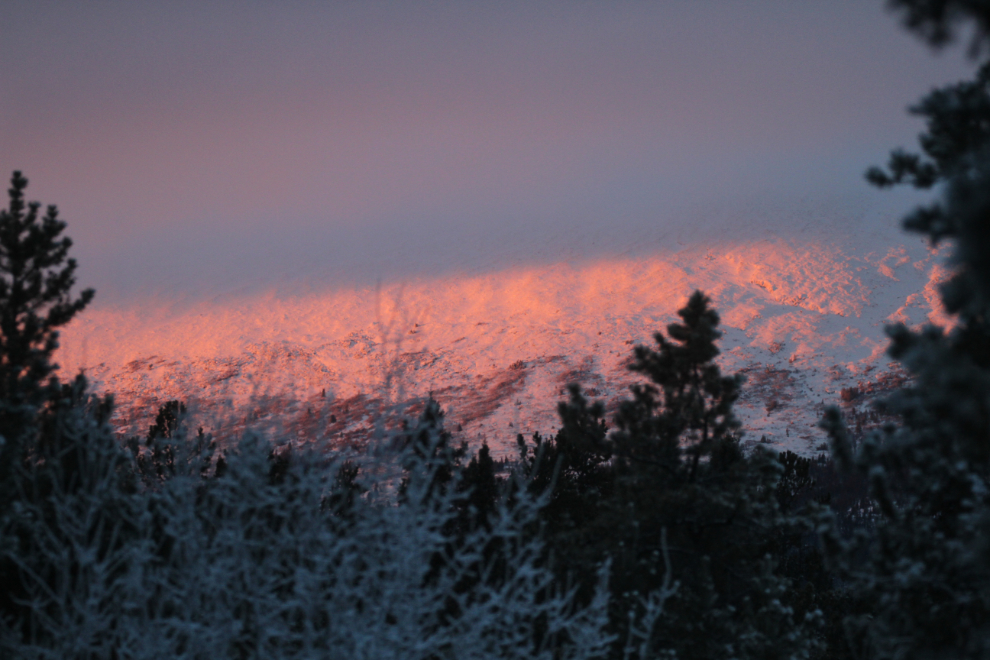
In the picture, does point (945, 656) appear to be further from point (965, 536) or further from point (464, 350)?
point (464, 350)

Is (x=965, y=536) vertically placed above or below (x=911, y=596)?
above

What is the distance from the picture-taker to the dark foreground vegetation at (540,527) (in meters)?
5.40

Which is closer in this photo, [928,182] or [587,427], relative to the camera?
[928,182]

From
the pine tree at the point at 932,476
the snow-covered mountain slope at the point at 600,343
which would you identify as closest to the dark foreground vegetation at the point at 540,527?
the pine tree at the point at 932,476

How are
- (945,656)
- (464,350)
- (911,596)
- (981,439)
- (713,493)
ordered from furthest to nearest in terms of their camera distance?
(464,350) → (713,493) → (911,596) → (945,656) → (981,439)

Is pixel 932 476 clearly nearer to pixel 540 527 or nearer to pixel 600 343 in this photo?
pixel 540 527

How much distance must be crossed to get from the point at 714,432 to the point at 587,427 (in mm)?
1961

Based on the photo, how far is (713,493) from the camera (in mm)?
10320

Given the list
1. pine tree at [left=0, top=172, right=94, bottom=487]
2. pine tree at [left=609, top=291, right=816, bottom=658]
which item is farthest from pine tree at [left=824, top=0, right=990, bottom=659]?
→ pine tree at [left=0, top=172, right=94, bottom=487]

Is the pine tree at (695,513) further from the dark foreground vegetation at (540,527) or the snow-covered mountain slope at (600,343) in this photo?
the snow-covered mountain slope at (600,343)

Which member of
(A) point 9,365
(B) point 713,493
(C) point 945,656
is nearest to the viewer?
(C) point 945,656

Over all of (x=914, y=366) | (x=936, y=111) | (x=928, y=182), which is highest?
(x=936, y=111)

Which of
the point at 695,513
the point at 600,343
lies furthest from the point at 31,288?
the point at 600,343

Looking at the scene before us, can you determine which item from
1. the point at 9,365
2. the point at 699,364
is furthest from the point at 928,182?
the point at 9,365
